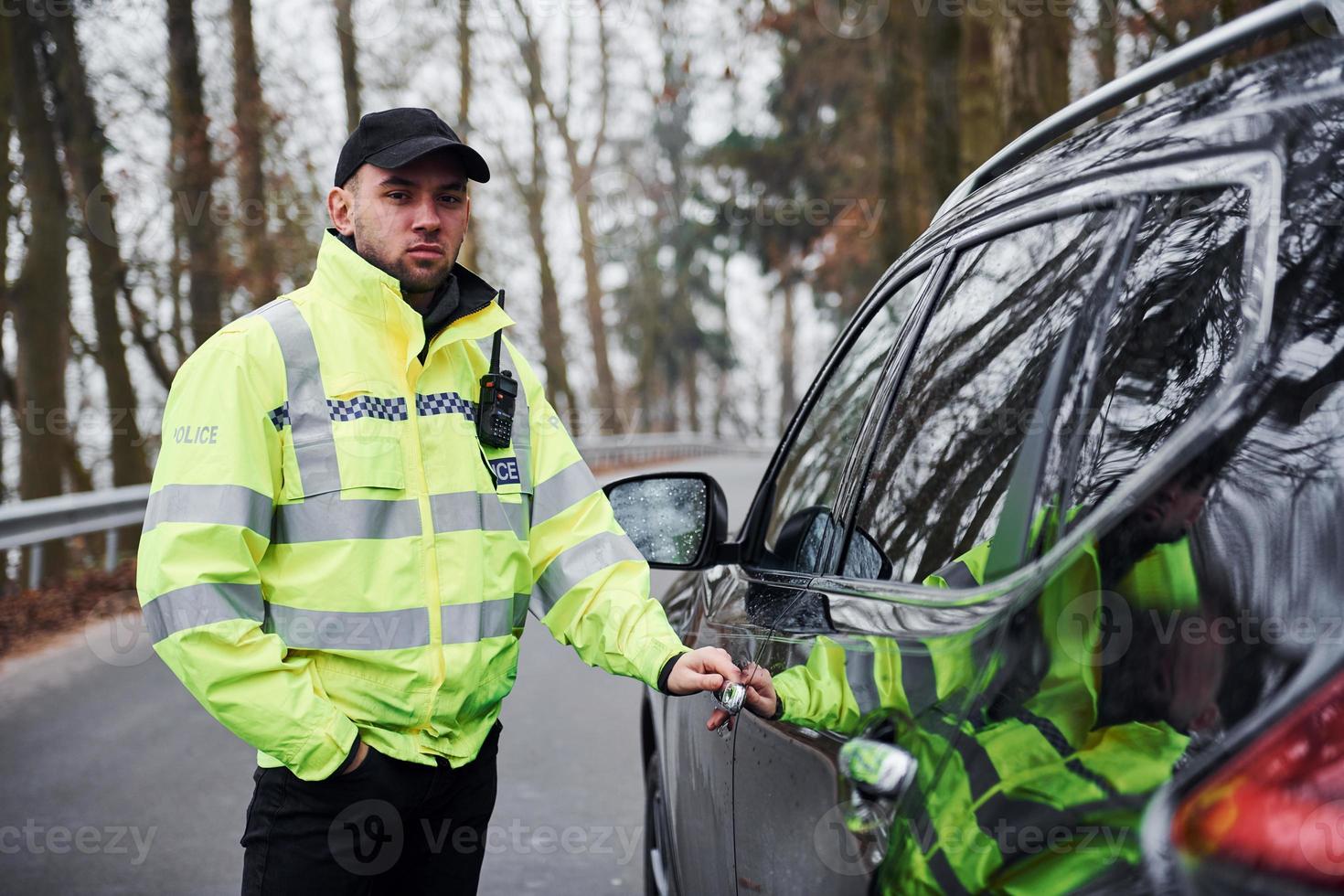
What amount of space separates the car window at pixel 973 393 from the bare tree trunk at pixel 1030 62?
310 inches

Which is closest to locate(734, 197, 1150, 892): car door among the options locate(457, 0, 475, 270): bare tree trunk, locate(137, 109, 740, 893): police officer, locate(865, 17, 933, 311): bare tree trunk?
locate(137, 109, 740, 893): police officer

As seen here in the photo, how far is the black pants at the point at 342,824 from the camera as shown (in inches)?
90.0

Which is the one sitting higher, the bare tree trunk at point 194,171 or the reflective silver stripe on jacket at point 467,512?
the bare tree trunk at point 194,171

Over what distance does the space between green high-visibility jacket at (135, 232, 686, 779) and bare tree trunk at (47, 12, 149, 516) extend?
520 inches

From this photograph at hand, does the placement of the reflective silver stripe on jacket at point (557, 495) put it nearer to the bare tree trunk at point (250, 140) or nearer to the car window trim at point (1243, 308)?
the car window trim at point (1243, 308)

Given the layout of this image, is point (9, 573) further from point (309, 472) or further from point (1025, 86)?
point (309, 472)

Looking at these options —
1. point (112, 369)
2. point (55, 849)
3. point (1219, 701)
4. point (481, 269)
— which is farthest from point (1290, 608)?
point (481, 269)

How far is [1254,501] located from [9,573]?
35.8ft

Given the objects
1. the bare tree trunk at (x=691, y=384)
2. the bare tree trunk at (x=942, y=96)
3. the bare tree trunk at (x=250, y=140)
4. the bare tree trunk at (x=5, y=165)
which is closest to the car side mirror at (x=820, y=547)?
the bare tree trunk at (x=5, y=165)

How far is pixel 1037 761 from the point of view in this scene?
4.36ft

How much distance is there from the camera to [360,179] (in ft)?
8.31

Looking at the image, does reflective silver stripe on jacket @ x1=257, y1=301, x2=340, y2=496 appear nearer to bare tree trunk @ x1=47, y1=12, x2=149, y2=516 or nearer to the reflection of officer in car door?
the reflection of officer in car door

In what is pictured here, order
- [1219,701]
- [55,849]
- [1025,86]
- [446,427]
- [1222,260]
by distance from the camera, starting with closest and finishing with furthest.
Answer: [1219,701], [1222,260], [446,427], [55,849], [1025,86]

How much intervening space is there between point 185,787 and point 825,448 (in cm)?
373
